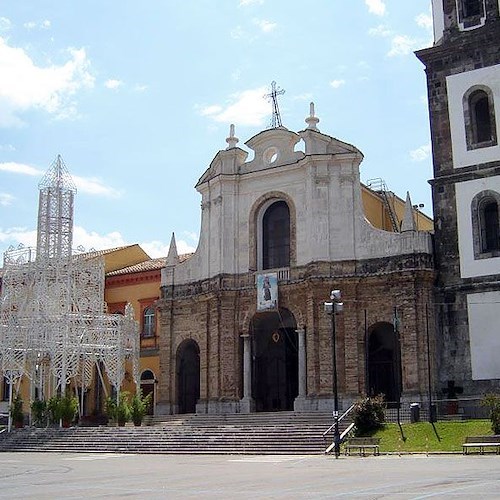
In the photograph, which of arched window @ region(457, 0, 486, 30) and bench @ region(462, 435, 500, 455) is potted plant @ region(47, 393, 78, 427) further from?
arched window @ region(457, 0, 486, 30)

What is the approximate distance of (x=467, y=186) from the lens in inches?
1547

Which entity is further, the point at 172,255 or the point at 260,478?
the point at 172,255

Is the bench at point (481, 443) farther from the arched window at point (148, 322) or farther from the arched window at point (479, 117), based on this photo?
the arched window at point (148, 322)

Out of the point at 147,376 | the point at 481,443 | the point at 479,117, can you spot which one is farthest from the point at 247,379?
the point at 481,443

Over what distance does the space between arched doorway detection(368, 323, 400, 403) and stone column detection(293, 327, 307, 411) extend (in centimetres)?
314

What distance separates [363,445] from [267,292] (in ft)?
47.3

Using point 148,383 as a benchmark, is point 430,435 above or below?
below

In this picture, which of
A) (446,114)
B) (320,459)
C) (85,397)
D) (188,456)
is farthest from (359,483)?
(85,397)

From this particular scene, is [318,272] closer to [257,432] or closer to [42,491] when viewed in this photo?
→ [257,432]

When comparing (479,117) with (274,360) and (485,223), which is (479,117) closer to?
(485,223)

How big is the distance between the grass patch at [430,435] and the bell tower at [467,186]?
551 cm

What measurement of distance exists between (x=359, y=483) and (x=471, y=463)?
258 inches

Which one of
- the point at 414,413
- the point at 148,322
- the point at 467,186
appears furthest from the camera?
the point at 148,322

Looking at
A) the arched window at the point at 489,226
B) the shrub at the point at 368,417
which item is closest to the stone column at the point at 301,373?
the shrub at the point at 368,417
